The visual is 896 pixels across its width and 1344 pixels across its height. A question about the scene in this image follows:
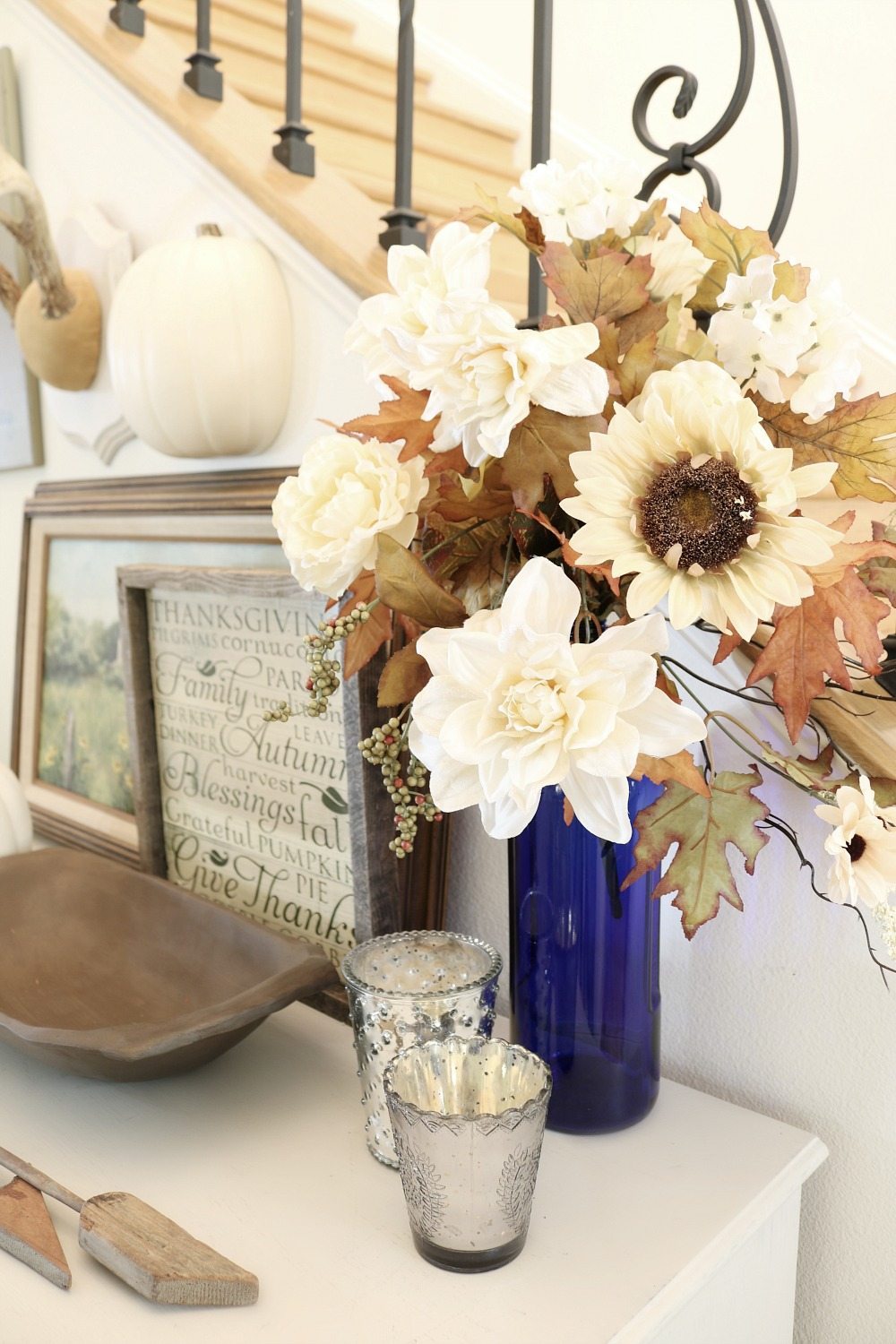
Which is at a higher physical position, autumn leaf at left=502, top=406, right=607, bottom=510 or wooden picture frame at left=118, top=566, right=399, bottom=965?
autumn leaf at left=502, top=406, right=607, bottom=510

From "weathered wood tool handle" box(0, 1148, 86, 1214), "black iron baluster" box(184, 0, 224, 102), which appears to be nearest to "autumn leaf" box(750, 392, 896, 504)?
"weathered wood tool handle" box(0, 1148, 86, 1214)

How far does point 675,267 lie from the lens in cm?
60

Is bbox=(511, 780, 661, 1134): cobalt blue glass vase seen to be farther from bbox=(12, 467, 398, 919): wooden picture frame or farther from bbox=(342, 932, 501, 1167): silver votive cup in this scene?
bbox=(12, 467, 398, 919): wooden picture frame

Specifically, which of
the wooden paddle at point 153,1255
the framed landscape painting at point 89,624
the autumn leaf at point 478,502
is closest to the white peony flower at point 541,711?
the autumn leaf at point 478,502

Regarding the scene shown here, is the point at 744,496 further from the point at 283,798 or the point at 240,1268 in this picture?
the point at 283,798

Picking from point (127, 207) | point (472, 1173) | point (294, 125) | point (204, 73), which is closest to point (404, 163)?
point (294, 125)

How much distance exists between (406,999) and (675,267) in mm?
483

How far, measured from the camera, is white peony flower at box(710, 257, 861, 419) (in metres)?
0.55

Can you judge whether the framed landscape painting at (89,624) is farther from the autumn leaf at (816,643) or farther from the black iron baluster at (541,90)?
the autumn leaf at (816,643)

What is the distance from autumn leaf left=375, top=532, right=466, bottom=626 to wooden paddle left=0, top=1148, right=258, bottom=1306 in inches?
15.1

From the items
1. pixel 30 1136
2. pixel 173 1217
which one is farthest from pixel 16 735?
pixel 173 1217

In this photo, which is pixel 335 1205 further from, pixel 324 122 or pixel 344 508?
pixel 324 122

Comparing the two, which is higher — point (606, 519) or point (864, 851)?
point (606, 519)

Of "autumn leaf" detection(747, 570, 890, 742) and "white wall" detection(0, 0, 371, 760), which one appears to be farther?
"white wall" detection(0, 0, 371, 760)
